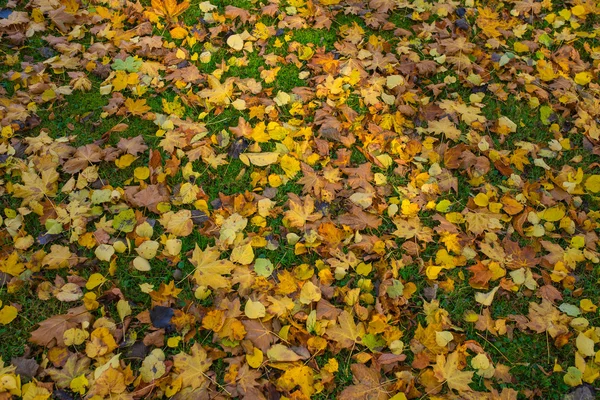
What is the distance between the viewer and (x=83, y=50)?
3631 mm

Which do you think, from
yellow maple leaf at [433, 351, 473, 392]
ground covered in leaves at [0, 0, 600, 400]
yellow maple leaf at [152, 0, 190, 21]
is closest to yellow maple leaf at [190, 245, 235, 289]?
ground covered in leaves at [0, 0, 600, 400]

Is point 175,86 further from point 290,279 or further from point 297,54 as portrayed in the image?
point 290,279

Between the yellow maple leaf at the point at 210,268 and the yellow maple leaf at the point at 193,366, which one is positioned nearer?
the yellow maple leaf at the point at 193,366

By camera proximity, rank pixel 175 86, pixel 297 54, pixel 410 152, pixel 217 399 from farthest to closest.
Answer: pixel 297 54
pixel 175 86
pixel 410 152
pixel 217 399

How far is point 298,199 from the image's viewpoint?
296cm

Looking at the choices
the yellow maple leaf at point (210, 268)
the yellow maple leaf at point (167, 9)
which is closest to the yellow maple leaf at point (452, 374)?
the yellow maple leaf at point (210, 268)

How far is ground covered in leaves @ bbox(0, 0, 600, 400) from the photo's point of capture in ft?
7.88

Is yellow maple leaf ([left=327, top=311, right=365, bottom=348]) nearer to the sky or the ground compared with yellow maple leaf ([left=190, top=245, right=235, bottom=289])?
nearer to the ground

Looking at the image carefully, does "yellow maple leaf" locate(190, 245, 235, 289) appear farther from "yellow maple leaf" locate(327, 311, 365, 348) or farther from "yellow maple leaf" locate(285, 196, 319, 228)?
"yellow maple leaf" locate(327, 311, 365, 348)

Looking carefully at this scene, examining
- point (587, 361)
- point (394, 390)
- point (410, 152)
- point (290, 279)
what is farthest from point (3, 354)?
point (587, 361)

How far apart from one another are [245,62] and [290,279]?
1863 mm

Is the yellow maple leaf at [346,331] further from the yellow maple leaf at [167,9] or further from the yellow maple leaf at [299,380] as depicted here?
the yellow maple leaf at [167,9]

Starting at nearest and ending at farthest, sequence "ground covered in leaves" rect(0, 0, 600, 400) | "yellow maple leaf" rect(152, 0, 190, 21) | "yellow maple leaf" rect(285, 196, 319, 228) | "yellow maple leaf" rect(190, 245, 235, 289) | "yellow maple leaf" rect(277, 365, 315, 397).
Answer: "yellow maple leaf" rect(277, 365, 315, 397)
"ground covered in leaves" rect(0, 0, 600, 400)
"yellow maple leaf" rect(190, 245, 235, 289)
"yellow maple leaf" rect(285, 196, 319, 228)
"yellow maple leaf" rect(152, 0, 190, 21)

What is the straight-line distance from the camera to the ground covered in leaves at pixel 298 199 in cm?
240
